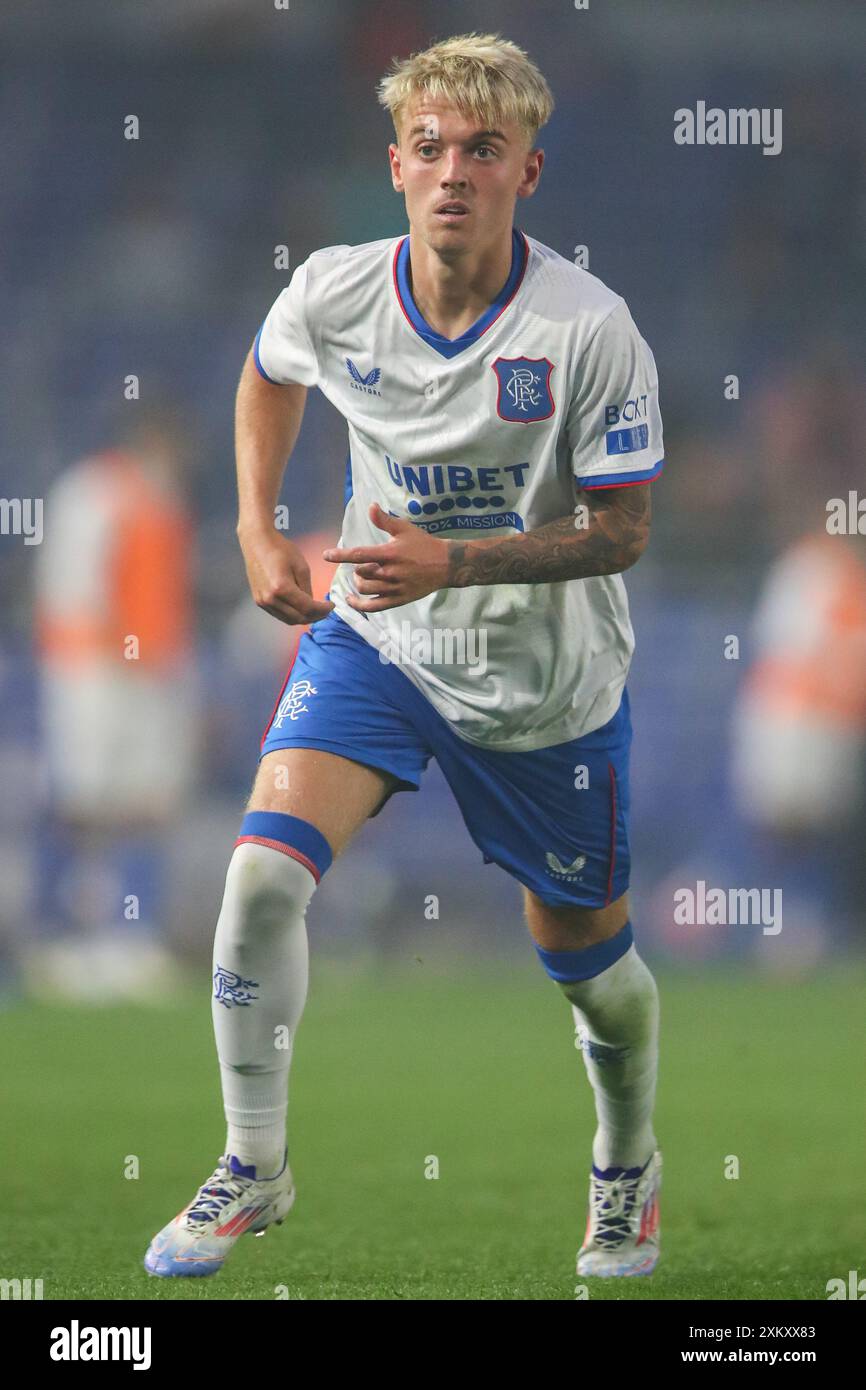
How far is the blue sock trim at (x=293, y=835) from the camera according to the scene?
3.98 meters

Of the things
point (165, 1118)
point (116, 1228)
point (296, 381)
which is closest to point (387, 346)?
point (296, 381)

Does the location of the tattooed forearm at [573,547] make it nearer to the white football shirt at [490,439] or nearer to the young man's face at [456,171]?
the white football shirt at [490,439]

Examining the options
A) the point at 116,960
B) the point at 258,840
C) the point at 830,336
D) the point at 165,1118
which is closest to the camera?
the point at 258,840

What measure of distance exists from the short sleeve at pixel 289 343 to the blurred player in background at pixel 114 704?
512cm

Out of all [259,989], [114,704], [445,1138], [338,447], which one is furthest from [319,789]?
[338,447]

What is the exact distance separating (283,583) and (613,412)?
2.52 feet

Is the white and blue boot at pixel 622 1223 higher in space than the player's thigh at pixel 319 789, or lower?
lower

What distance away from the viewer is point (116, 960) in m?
9.09

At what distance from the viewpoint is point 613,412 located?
409 centimetres

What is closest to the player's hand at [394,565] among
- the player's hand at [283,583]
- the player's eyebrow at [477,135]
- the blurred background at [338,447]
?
the player's hand at [283,583]

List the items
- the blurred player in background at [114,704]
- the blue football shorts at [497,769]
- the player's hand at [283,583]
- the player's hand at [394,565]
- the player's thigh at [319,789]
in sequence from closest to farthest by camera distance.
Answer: the player's hand at [394,565] < the player's hand at [283,583] < the player's thigh at [319,789] < the blue football shorts at [497,769] < the blurred player in background at [114,704]

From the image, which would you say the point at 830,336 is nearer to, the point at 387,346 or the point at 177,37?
the point at 177,37

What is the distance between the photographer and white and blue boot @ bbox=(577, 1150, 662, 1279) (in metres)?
4.43

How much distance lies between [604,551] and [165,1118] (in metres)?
2.98
